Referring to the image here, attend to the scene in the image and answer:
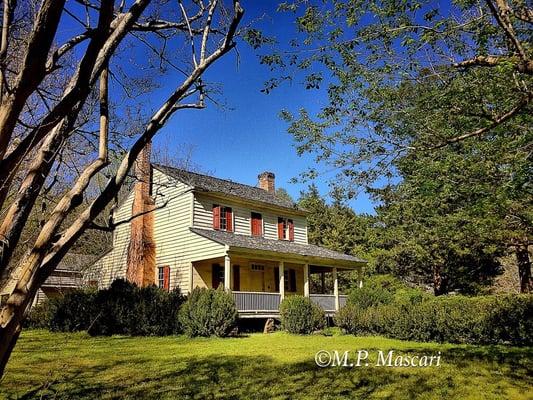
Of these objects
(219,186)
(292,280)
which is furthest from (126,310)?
(292,280)

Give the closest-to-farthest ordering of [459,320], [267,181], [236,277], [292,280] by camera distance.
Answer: [459,320] < [236,277] < [292,280] < [267,181]

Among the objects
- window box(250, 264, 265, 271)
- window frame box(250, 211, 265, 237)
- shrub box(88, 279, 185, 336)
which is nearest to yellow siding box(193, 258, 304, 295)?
window box(250, 264, 265, 271)

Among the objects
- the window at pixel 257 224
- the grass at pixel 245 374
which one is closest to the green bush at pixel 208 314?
the grass at pixel 245 374

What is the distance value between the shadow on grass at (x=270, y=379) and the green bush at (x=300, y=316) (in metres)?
7.68

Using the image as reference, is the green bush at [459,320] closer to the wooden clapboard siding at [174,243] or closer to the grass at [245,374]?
the grass at [245,374]

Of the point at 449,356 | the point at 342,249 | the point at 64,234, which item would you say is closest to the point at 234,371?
the point at 449,356

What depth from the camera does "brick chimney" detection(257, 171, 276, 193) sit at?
1203 inches

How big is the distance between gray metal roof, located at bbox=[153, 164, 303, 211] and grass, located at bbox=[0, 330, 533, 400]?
10632mm

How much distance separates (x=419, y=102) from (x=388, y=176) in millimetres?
1467

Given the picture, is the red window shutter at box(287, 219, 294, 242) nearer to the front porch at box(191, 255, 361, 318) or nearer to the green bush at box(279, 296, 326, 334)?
the front porch at box(191, 255, 361, 318)

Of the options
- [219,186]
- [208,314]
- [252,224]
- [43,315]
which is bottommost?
[43,315]

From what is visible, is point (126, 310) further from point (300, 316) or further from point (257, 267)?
point (257, 267)

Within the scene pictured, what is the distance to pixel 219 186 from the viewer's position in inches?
972

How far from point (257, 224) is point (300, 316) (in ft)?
24.6
